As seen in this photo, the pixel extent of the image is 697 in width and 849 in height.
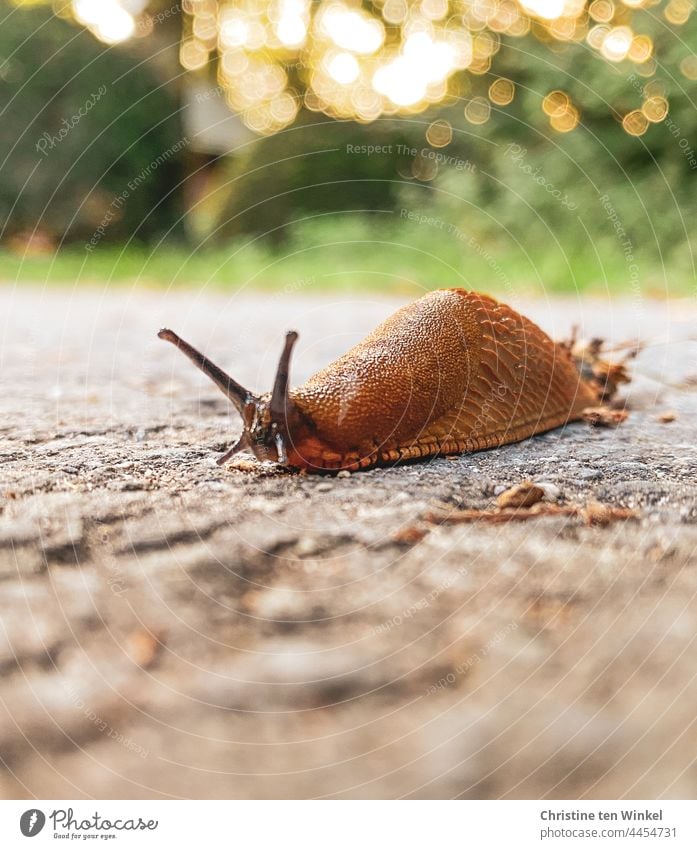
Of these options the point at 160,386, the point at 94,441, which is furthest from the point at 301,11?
the point at 94,441

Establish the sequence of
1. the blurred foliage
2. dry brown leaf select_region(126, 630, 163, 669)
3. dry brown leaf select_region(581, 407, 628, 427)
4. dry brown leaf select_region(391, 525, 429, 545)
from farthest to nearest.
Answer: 1. the blurred foliage
2. dry brown leaf select_region(581, 407, 628, 427)
3. dry brown leaf select_region(391, 525, 429, 545)
4. dry brown leaf select_region(126, 630, 163, 669)

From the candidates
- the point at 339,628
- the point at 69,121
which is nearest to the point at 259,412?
the point at 339,628

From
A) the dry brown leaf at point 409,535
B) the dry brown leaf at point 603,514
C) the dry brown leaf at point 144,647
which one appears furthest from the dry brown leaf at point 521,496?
the dry brown leaf at point 144,647

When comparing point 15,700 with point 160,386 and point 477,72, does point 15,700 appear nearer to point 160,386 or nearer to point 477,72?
point 160,386

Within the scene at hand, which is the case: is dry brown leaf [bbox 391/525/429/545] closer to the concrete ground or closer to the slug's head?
the concrete ground

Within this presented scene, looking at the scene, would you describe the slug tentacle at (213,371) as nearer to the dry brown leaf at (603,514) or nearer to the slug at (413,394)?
the slug at (413,394)

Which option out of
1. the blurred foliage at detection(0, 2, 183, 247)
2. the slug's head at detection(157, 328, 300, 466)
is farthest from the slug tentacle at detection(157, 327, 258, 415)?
the blurred foliage at detection(0, 2, 183, 247)

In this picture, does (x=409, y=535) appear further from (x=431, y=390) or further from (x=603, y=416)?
(x=603, y=416)
